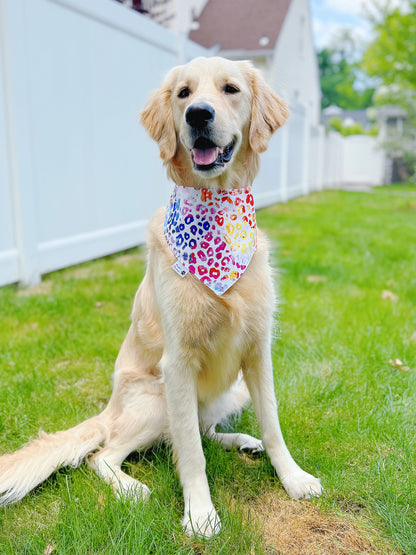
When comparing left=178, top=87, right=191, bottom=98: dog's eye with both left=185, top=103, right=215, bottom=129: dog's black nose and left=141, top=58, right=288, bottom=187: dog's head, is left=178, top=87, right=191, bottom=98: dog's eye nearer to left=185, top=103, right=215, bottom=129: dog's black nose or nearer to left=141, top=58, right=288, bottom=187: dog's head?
left=141, top=58, right=288, bottom=187: dog's head

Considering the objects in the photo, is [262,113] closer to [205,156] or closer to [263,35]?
[205,156]

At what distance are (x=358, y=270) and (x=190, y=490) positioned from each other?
3.70 m

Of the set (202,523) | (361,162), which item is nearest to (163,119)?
(202,523)

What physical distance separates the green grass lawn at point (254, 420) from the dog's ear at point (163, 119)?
1219 millimetres

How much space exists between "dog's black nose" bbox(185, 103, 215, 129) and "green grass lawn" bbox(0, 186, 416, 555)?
128cm

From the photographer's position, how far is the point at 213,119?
1721 millimetres

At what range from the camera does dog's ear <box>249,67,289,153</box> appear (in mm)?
1935

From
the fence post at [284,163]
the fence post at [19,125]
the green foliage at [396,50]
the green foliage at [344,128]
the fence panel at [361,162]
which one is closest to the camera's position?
the fence post at [19,125]

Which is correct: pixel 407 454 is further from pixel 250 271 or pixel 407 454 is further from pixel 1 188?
pixel 1 188

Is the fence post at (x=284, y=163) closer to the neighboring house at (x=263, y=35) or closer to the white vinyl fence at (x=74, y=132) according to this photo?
the neighboring house at (x=263, y=35)

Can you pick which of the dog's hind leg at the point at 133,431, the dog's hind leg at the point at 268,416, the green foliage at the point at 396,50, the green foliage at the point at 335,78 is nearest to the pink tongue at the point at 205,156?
the dog's hind leg at the point at 268,416

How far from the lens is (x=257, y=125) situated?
1935 millimetres

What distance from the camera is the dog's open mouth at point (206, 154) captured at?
179 centimetres

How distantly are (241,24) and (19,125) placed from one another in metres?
11.6
